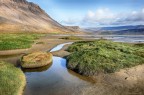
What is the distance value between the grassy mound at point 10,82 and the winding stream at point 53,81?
69 cm

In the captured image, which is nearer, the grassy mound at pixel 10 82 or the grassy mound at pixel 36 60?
the grassy mound at pixel 10 82

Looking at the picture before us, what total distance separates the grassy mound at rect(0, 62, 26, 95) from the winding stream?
2.25 feet

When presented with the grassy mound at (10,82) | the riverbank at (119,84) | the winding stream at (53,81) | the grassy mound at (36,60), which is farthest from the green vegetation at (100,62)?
the grassy mound at (10,82)

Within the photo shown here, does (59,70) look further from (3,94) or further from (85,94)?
(3,94)

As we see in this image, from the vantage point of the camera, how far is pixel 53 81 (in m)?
21.9

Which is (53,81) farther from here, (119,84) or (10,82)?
(119,84)

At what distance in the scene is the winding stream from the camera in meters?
19.0

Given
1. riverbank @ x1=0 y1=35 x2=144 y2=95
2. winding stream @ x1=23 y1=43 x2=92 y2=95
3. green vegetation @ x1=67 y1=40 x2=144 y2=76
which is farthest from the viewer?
green vegetation @ x1=67 y1=40 x2=144 y2=76

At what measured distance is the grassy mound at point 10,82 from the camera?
57.8 ft

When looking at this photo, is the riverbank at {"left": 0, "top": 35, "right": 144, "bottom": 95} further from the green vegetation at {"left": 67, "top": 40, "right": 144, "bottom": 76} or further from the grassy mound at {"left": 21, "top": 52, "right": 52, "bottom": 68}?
the grassy mound at {"left": 21, "top": 52, "right": 52, "bottom": 68}

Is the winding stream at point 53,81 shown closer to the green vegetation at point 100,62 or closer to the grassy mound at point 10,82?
the grassy mound at point 10,82

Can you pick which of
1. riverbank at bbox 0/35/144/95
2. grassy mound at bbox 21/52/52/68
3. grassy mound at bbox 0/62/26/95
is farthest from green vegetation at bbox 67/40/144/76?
grassy mound at bbox 0/62/26/95

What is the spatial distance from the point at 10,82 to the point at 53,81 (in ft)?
14.8

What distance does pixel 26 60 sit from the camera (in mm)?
28547
